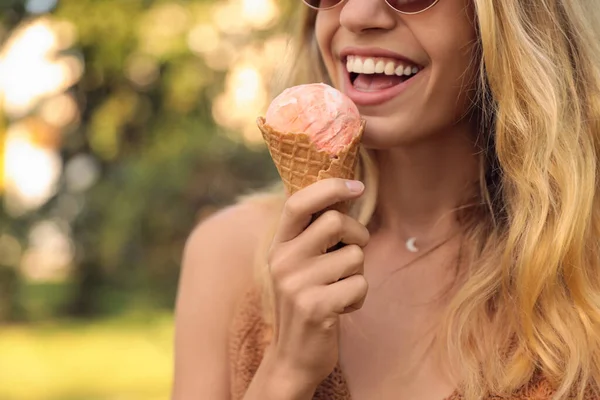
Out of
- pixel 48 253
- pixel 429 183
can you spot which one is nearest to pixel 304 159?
pixel 429 183

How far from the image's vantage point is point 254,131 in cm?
1023

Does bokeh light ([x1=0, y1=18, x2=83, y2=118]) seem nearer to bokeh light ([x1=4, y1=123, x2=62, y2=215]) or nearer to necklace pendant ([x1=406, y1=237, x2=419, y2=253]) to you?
bokeh light ([x1=4, y1=123, x2=62, y2=215])

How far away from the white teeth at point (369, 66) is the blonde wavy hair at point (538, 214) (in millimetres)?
284

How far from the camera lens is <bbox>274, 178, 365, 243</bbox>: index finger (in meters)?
1.80

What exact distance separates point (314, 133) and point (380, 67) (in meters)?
0.30

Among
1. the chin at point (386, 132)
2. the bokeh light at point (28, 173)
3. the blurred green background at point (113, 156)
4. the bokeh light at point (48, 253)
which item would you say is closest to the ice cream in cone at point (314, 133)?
the chin at point (386, 132)

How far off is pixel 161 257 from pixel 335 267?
956 cm

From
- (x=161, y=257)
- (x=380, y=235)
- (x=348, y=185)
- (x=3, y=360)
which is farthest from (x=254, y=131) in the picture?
(x=348, y=185)

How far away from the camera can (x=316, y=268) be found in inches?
72.1

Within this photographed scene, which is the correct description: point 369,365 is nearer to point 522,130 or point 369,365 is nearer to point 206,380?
point 206,380

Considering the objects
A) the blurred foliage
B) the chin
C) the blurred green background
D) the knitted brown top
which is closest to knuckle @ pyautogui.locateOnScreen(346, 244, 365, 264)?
the chin

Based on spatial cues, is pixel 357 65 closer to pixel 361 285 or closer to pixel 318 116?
pixel 318 116

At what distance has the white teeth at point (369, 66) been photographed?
207cm

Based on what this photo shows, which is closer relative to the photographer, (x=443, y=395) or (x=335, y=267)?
(x=335, y=267)
